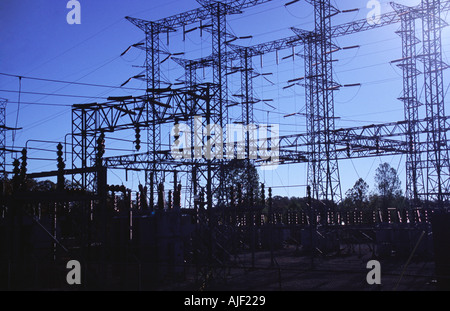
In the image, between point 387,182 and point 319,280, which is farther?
point 387,182

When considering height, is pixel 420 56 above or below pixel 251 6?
below

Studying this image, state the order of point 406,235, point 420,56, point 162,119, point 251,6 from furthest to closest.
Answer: point 420,56 → point 251,6 → point 406,235 → point 162,119

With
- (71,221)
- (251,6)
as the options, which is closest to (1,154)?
(71,221)

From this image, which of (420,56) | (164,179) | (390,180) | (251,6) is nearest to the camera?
(251,6)

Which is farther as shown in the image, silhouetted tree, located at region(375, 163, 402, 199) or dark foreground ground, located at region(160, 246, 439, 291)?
silhouetted tree, located at region(375, 163, 402, 199)

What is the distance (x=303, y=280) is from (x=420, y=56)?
93.9ft

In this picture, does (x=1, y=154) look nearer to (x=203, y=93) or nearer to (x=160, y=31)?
(x=160, y=31)

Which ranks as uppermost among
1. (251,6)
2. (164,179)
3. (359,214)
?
(251,6)

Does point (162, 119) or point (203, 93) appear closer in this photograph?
point (203, 93)

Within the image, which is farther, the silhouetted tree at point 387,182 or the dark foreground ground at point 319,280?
the silhouetted tree at point 387,182

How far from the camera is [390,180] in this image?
114 meters

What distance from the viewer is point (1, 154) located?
1745 inches

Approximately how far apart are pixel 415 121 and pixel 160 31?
25.2m
